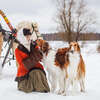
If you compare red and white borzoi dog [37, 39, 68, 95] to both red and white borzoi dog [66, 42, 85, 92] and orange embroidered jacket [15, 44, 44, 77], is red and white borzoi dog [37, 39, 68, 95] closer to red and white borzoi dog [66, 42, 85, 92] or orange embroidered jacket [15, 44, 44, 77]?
red and white borzoi dog [66, 42, 85, 92]

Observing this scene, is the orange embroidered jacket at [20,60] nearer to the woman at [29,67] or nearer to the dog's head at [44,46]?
the woman at [29,67]

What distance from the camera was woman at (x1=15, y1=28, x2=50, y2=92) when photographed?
3553 millimetres

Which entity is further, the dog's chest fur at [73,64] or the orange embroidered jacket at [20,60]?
the orange embroidered jacket at [20,60]

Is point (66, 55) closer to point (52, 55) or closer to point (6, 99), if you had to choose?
point (52, 55)

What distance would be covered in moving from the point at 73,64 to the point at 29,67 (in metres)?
0.76

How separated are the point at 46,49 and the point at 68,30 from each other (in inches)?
465

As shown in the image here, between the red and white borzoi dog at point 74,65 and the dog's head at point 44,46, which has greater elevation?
the dog's head at point 44,46

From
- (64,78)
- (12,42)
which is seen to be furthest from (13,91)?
(12,42)

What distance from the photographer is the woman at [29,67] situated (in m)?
3.55

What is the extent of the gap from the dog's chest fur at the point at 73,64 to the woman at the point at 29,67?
497mm

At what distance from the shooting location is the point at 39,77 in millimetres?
3594

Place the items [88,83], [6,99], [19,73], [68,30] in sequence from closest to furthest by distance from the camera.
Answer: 1. [6,99]
2. [19,73]
3. [88,83]
4. [68,30]

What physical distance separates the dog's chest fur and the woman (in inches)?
19.6

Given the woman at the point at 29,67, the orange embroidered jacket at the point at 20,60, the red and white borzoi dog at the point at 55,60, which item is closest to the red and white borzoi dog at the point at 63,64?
the red and white borzoi dog at the point at 55,60
